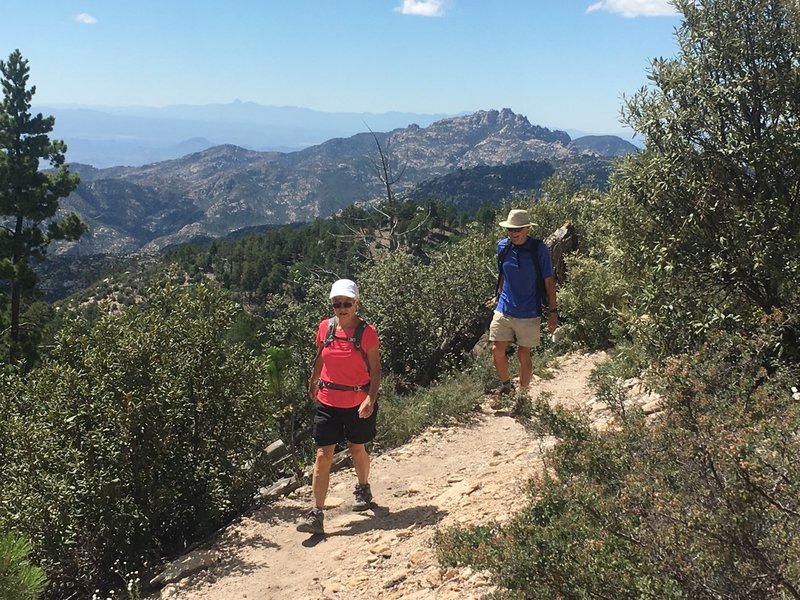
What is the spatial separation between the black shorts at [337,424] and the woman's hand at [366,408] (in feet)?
0.32

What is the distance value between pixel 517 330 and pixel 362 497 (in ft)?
8.48

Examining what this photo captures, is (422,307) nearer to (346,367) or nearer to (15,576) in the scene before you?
(346,367)

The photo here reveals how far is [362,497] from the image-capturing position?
5.68m

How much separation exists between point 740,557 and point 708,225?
3656 mm

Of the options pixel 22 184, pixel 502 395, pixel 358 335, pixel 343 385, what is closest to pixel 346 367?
pixel 343 385

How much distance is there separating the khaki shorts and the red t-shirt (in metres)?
2.16

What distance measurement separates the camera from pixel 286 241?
106125mm

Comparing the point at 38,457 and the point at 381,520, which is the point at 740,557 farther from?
the point at 38,457

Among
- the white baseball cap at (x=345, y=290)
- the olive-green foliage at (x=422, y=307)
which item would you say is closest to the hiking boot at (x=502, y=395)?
the olive-green foliage at (x=422, y=307)

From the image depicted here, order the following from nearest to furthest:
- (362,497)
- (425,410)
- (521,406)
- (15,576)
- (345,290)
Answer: (15,576), (345,290), (362,497), (521,406), (425,410)

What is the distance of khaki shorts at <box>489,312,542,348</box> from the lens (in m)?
6.71

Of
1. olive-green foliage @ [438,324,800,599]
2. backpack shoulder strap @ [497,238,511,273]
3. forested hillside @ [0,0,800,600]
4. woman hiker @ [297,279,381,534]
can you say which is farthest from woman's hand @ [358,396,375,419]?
backpack shoulder strap @ [497,238,511,273]

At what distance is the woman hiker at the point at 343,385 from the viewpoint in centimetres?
519

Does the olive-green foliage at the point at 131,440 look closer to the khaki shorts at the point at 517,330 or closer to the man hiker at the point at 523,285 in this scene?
the khaki shorts at the point at 517,330
